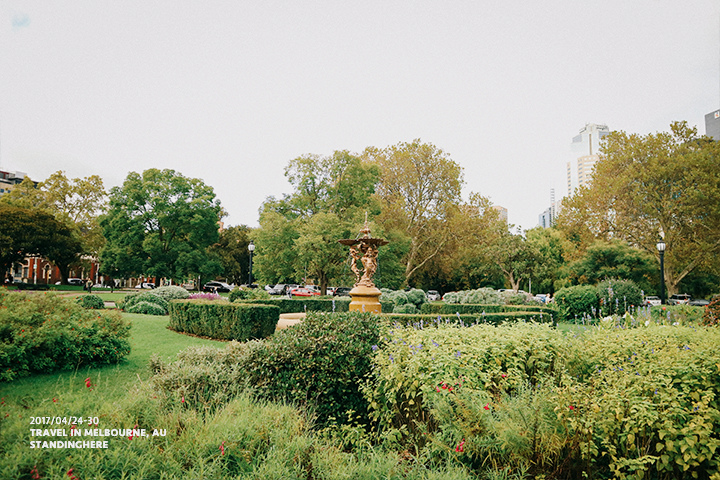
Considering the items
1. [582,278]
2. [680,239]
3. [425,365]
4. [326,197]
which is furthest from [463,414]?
[680,239]

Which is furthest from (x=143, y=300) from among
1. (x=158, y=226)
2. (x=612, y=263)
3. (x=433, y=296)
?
(x=612, y=263)

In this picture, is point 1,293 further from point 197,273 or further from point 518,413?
point 197,273

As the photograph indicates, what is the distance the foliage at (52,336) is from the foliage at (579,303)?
18.1 metres

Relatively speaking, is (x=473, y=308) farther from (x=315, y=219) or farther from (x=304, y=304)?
(x=315, y=219)

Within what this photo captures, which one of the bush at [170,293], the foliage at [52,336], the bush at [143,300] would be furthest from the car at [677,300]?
the foliage at [52,336]

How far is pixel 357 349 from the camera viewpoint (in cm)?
526

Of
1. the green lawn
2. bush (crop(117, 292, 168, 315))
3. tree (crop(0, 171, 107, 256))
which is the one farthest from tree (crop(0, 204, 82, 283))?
the green lawn

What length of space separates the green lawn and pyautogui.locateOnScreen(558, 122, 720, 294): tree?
29190mm

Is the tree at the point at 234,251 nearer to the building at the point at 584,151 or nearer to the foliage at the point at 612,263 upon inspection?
the foliage at the point at 612,263

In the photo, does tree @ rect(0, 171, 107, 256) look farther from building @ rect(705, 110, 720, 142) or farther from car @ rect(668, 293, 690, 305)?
building @ rect(705, 110, 720, 142)

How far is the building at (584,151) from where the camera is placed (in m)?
125

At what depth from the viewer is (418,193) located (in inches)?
1335

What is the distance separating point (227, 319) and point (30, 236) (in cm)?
3181

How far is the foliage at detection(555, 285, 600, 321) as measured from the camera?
18.4 metres
